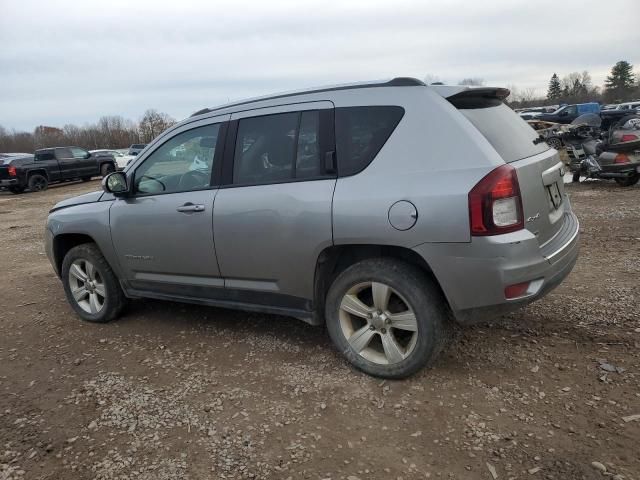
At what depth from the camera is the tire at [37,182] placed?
20.3 meters

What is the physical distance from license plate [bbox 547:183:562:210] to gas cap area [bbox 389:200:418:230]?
964 millimetres

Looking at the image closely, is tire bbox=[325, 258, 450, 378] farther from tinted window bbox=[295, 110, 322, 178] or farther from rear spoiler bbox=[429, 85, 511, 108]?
rear spoiler bbox=[429, 85, 511, 108]

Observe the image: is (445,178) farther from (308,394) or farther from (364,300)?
(308,394)

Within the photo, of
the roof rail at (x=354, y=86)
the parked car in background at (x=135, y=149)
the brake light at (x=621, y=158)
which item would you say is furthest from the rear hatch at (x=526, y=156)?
the parked car in background at (x=135, y=149)

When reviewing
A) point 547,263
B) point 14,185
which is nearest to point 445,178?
point 547,263

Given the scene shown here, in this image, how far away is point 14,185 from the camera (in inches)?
786

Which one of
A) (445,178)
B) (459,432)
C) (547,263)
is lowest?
(459,432)

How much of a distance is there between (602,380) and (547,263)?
819 millimetres

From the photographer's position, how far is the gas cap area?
2.86 meters

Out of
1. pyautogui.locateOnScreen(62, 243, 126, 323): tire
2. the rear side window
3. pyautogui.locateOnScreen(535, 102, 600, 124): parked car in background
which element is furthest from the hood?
pyautogui.locateOnScreen(535, 102, 600, 124): parked car in background

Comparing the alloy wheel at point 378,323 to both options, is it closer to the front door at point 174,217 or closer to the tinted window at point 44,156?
the front door at point 174,217

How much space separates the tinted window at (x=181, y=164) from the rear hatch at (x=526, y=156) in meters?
1.86

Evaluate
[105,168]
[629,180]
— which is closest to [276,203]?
[629,180]

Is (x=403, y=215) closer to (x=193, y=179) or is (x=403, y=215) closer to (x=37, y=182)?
(x=193, y=179)
